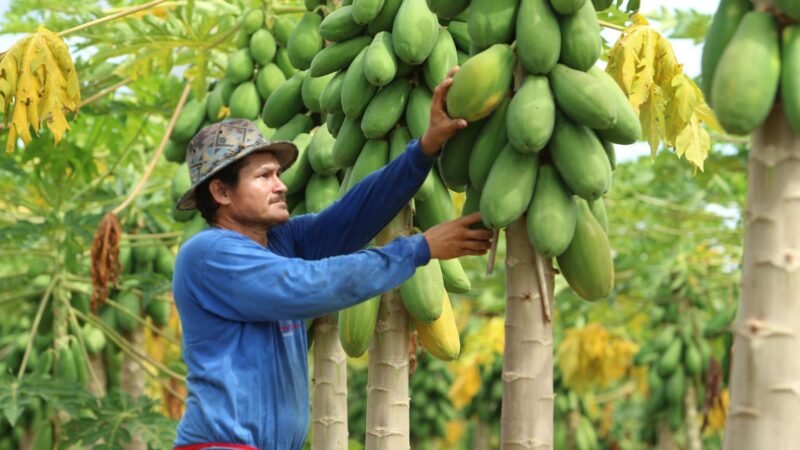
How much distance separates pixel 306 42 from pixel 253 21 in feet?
2.25

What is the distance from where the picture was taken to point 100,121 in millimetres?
6691

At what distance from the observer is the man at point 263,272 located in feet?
9.38

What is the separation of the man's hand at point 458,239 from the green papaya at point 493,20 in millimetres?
366

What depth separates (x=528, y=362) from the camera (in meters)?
2.59

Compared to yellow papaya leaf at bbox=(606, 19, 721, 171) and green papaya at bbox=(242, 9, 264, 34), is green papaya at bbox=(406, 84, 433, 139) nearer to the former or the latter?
yellow papaya leaf at bbox=(606, 19, 721, 171)

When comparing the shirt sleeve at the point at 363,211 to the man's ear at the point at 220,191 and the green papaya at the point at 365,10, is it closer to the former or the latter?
the man's ear at the point at 220,191

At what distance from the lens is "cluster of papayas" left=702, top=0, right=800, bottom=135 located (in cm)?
196

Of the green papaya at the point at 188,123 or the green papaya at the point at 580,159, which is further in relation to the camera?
the green papaya at the point at 188,123

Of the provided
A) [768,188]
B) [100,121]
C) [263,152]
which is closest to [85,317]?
[100,121]

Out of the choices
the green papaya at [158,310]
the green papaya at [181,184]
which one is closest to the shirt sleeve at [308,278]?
the green papaya at [181,184]

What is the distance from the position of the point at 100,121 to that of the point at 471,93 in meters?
4.40

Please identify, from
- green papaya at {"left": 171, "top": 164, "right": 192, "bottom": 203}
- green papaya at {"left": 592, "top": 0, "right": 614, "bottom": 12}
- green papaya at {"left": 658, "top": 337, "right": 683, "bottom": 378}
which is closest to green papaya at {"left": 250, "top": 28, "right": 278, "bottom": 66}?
green papaya at {"left": 171, "top": 164, "right": 192, "bottom": 203}

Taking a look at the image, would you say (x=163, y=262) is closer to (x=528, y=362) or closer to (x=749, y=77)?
(x=528, y=362)

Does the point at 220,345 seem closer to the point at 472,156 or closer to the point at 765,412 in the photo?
the point at 472,156
